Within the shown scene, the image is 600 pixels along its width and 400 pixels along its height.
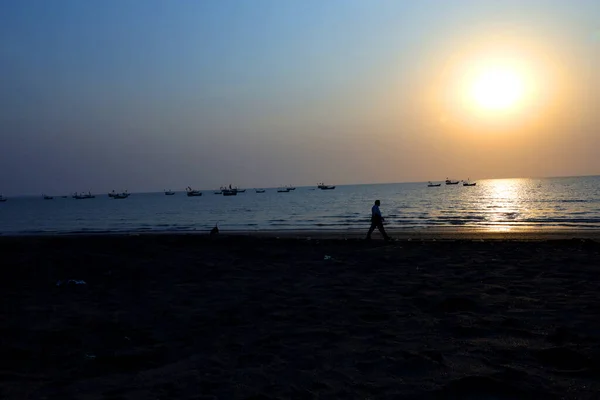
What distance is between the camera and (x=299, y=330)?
714 cm

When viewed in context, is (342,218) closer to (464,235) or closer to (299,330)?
(464,235)

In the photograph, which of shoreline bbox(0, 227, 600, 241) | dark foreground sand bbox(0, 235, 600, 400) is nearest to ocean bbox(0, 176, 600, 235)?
shoreline bbox(0, 227, 600, 241)

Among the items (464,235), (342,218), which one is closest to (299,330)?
(464,235)

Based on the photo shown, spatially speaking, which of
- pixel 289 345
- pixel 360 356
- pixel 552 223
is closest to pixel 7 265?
pixel 289 345

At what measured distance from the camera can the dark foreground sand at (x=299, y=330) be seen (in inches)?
202

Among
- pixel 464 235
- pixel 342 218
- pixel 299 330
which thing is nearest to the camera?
pixel 299 330

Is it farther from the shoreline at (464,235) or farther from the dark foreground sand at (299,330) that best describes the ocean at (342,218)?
the dark foreground sand at (299,330)

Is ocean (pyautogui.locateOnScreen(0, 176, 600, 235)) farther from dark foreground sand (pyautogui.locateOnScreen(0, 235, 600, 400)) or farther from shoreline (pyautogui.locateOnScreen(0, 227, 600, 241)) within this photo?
→ dark foreground sand (pyautogui.locateOnScreen(0, 235, 600, 400))

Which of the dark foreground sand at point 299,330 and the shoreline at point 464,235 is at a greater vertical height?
the dark foreground sand at point 299,330

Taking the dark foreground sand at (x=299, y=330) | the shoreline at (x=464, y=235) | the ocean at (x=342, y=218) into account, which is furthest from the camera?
the ocean at (x=342, y=218)

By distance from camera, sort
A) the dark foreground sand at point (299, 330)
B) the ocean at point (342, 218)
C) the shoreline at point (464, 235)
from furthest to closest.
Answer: the ocean at point (342, 218) → the shoreline at point (464, 235) → the dark foreground sand at point (299, 330)

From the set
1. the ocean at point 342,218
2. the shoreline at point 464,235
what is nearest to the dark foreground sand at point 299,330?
the shoreline at point 464,235

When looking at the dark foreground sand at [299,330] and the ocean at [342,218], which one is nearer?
the dark foreground sand at [299,330]

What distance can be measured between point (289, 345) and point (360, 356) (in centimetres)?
103
